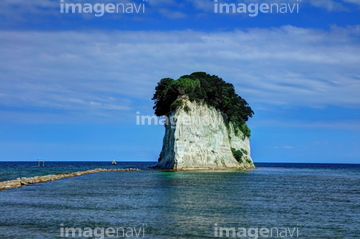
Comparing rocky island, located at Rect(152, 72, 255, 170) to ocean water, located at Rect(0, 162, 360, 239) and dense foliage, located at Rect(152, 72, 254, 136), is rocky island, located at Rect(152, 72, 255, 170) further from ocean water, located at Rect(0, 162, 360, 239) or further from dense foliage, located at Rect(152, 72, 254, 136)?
ocean water, located at Rect(0, 162, 360, 239)

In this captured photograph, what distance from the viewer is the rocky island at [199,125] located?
285ft

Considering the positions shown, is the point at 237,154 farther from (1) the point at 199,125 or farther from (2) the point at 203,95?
(2) the point at 203,95

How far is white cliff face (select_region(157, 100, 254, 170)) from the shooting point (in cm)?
8588

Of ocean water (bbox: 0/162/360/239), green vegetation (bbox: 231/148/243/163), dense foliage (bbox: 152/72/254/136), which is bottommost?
ocean water (bbox: 0/162/360/239)

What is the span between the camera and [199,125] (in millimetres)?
90125

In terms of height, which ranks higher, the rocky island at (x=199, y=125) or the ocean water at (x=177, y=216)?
the rocky island at (x=199, y=125)

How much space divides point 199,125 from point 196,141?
12.6 feet

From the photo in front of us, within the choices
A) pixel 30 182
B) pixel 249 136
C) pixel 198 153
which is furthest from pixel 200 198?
pixel 249 136

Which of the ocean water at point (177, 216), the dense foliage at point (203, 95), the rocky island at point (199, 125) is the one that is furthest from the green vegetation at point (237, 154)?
the ocean water at point (177, 216)

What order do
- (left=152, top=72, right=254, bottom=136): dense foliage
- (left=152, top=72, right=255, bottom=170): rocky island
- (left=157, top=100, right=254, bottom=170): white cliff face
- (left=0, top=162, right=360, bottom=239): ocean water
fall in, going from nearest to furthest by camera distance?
(left=0, top=162, right=360, bottom=239): ocean water
(left=157, top=100, right=254, bottom=170): white cliff face
(left=152, top=72, right=255, bottom=170): rocky island
(left=152, top=72, right=254, bottom=136): dense foliage

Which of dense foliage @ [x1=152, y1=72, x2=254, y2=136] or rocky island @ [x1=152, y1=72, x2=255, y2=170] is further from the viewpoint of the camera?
dense foliage @ [x1=152, y1=72, x2=254, y2=136]

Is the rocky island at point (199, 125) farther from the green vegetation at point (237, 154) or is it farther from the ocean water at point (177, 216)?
the ocean water at point (177, 216)

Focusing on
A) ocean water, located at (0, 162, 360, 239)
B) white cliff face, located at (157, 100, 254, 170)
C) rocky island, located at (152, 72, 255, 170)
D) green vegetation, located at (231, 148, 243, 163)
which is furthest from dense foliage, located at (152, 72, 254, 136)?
ocean water, located at (0, 162, 360, 239)

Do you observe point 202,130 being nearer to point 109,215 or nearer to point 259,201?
point 259,201
